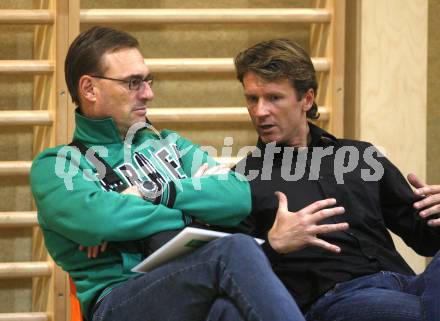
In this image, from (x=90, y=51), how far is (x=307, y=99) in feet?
2.50

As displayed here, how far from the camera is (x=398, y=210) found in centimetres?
301

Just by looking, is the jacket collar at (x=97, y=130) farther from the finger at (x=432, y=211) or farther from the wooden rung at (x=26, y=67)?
the finger at (x=432, y=211)

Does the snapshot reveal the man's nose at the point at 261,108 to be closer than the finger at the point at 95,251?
No

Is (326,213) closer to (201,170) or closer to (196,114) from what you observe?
(201,170)

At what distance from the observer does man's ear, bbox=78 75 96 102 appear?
2.75m

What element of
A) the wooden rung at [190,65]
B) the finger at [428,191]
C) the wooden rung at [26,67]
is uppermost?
the wooden rung at [26,67]

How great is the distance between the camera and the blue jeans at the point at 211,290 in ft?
7.36

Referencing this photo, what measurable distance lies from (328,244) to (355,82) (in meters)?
1.25

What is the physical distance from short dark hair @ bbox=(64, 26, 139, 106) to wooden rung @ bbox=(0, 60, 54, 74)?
69 cm

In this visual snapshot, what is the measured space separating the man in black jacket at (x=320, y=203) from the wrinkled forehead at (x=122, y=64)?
1.24 ft

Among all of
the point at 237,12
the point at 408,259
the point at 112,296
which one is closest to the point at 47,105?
the point at 237,12

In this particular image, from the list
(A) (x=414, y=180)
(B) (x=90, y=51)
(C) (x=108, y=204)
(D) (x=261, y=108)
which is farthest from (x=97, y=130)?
(A) (x=414, y=180)

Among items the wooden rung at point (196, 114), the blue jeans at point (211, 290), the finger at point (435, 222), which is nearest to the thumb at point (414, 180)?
the finger at point (435, 222)

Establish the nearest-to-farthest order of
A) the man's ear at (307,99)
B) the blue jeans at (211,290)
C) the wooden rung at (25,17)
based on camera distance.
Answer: the blue jeans at (211,290), the man's ear at (307,99), the wooden rung at (25,17)
